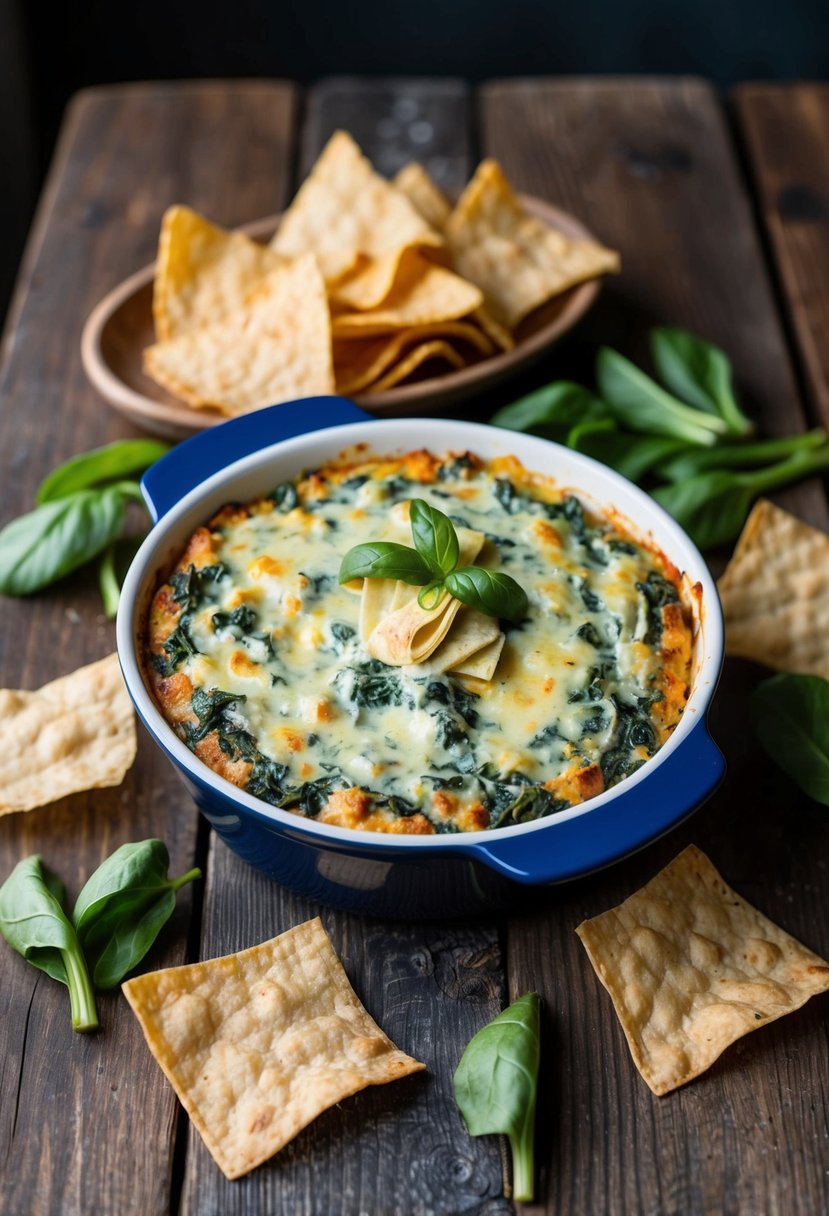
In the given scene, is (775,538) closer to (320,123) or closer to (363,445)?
(363,445)

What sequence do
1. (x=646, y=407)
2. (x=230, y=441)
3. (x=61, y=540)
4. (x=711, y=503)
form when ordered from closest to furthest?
1. (x=230, y=441)
2. (x=61, y=540)
3. (x=711, y=503)
4. (x=646, y=407)

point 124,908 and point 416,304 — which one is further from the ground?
point 416,304

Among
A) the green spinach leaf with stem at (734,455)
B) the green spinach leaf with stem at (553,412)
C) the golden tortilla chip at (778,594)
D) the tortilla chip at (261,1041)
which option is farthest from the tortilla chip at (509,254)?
the tortilla chip at (261,1041)

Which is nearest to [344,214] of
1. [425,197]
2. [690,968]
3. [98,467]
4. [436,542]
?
[425,197]

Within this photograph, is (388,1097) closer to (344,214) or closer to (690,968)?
(690,968)

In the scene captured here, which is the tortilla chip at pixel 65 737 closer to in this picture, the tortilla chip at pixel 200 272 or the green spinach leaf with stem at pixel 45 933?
the green spinach leaf with stem at pixel 45 933

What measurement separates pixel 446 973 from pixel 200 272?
1.85 meters

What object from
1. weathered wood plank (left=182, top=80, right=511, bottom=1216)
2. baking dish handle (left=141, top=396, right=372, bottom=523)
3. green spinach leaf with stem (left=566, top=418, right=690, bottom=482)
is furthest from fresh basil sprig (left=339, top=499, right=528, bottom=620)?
green spinach leaf with stem (left=566, top=418, right=690, bottom=482)

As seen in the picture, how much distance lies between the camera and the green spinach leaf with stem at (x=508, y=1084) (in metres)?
1.88

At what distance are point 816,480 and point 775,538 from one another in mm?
450

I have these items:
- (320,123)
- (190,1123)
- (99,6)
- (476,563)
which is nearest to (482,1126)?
(190,1123)

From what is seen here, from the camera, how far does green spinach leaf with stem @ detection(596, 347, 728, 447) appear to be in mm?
3068

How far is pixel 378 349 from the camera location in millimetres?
3059

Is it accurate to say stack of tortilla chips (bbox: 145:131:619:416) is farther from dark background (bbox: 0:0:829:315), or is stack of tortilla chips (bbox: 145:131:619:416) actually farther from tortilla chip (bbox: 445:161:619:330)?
dark background (bbox: 0:0:829:315)
